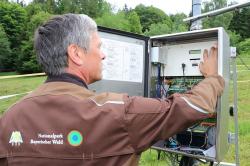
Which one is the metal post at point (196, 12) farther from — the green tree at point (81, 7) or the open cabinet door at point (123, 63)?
the green tree at point (81, 7)

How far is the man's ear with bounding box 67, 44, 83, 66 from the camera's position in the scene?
1.82 meters

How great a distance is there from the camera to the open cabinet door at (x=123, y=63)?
10.8 feet

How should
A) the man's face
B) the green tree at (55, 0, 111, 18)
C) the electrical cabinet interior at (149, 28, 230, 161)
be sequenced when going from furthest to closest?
the green tree at (55, 0, 111, 18) < the electrical cabinet interior at (149, 28, 230, 161) < the man's face

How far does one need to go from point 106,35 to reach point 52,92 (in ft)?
5.25

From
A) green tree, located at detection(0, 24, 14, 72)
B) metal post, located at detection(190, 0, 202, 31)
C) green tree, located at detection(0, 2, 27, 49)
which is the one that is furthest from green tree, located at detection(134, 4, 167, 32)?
metal post, located at detection(190, 0, 202, 31)

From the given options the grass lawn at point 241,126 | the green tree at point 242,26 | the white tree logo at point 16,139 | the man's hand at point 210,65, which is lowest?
the grass lawn at point 241,126

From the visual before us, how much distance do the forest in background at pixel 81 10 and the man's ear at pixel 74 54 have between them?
87.2 feet

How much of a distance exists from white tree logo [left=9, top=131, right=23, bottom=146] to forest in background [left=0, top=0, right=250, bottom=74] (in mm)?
26821

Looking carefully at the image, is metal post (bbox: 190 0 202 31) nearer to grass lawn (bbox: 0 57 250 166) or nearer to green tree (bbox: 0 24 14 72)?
grass lawn (bbox: 0 57 250 166)

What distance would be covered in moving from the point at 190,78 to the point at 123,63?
1.91 ft

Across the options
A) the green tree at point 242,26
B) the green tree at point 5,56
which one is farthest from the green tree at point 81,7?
the green tree at point 242,26

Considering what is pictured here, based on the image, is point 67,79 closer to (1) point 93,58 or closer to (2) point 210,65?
(1) point 93,58

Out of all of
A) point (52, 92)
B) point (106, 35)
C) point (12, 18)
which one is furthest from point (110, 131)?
point (12, 18)

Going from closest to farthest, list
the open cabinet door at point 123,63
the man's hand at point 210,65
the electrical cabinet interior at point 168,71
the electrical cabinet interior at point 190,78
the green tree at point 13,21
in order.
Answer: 1. the man's hand at point 210,65
2. the electrical cabinet interior at point 190,78
3. the electrical cabinet interior at point 168,71
4. the open cabinet door at point 123,63
5. the green tree at point 13,21
